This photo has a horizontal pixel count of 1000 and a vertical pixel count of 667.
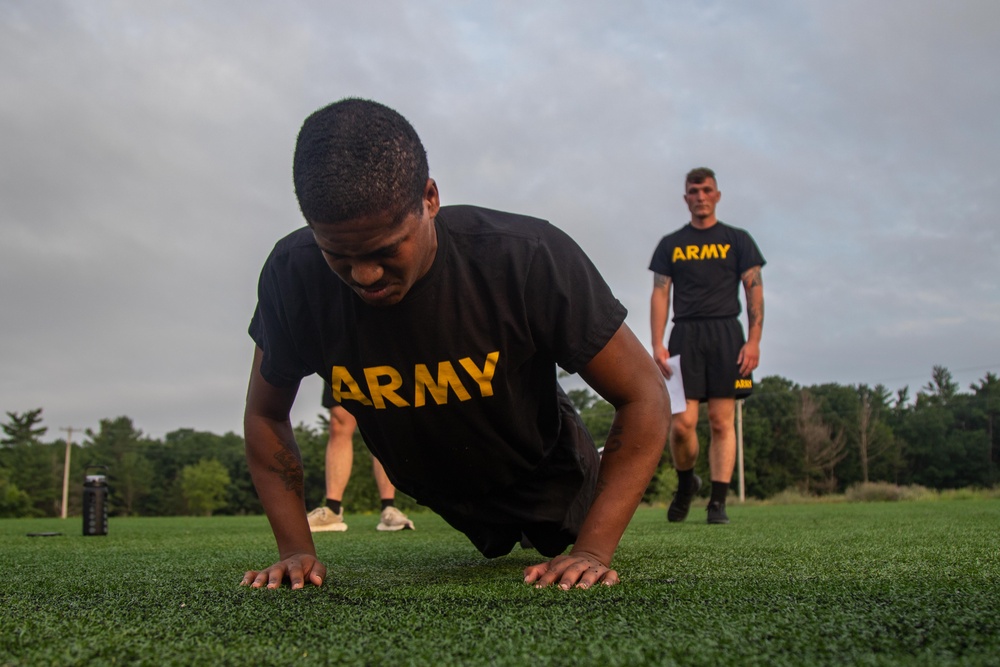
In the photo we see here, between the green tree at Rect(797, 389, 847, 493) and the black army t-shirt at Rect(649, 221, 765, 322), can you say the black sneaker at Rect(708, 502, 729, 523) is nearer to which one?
the black army t-shirt at Rect(649, 221, 765, 322)

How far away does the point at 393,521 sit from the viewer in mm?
6441

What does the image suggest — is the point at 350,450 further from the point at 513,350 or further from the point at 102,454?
the point at 102,454

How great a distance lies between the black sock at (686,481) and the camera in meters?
6.27

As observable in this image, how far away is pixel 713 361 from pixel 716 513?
1209mm

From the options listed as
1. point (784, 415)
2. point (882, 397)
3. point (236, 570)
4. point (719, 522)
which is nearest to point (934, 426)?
point (882, 397)

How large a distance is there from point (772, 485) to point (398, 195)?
61.7m

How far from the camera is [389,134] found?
201 centimetres

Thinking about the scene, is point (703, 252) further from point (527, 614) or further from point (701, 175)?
point (527, 614)

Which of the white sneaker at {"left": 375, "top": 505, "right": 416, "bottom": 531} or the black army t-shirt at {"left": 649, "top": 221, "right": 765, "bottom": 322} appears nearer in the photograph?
the white sneaker at {"left": 375, "top": 505, "right": 416, "bottom": 531}

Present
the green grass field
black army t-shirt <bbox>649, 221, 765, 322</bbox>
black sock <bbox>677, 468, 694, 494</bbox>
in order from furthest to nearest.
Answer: black army t-shirt <bbox>649, 221, 765, 322</bbox> < black sock <bbox>677, 468, 694, 494</bbox> < the green grass field

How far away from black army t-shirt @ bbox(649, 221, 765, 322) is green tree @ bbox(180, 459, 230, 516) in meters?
68.2

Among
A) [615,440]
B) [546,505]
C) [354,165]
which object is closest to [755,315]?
[546,505]

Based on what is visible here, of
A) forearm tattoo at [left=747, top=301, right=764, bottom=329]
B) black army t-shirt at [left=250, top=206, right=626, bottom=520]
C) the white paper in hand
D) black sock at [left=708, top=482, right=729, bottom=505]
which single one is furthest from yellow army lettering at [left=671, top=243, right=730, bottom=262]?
black army t-shirt at [left=250, top=206, right=626, bottom=520]

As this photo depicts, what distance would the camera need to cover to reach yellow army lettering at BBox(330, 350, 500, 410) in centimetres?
235
